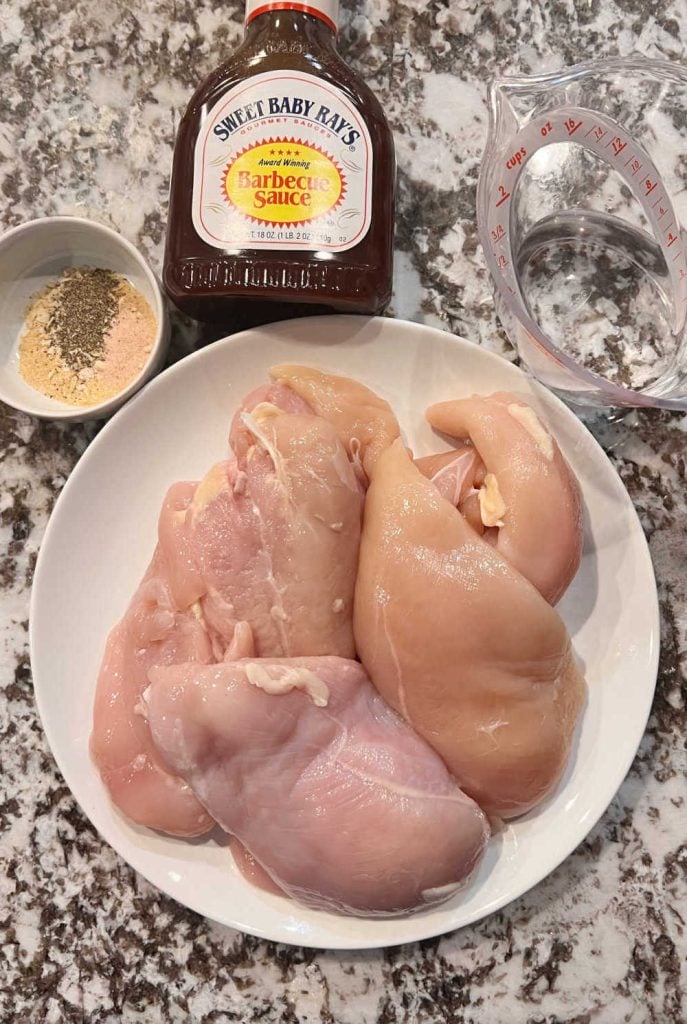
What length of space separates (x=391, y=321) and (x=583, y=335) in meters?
0.34

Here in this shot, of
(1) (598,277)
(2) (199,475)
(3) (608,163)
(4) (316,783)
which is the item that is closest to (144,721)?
(4) (316,783)

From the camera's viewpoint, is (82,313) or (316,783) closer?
(316,783)

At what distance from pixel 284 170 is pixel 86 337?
0.39m

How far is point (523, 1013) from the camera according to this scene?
3.81 ft

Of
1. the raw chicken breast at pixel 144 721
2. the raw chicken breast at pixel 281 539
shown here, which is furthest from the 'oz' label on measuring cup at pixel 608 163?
the raw chicken breast at pixel 144 721

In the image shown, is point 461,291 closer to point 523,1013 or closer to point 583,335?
point 583,335

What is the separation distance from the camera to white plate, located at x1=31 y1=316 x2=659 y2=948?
3.53ft

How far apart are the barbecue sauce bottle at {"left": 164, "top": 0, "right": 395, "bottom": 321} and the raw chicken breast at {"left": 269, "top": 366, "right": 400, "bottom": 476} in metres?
0.11

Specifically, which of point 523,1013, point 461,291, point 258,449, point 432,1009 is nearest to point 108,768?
point 258,449

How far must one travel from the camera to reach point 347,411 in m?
1.11

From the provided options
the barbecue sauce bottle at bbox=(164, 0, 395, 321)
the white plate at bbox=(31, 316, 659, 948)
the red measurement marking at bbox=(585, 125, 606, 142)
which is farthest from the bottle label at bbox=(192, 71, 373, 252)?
the red measurement marking at bbox=(585, 125, 606, 142)

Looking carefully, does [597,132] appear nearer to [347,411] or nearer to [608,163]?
[608,163]

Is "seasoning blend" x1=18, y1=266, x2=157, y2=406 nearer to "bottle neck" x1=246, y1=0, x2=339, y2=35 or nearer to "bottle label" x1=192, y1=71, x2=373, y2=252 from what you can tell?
"bottle label" x1=192, y1=71, x2=373, y2=252

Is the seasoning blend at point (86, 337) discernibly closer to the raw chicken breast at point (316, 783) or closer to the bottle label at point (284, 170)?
the bottle label at point (284, 170)
